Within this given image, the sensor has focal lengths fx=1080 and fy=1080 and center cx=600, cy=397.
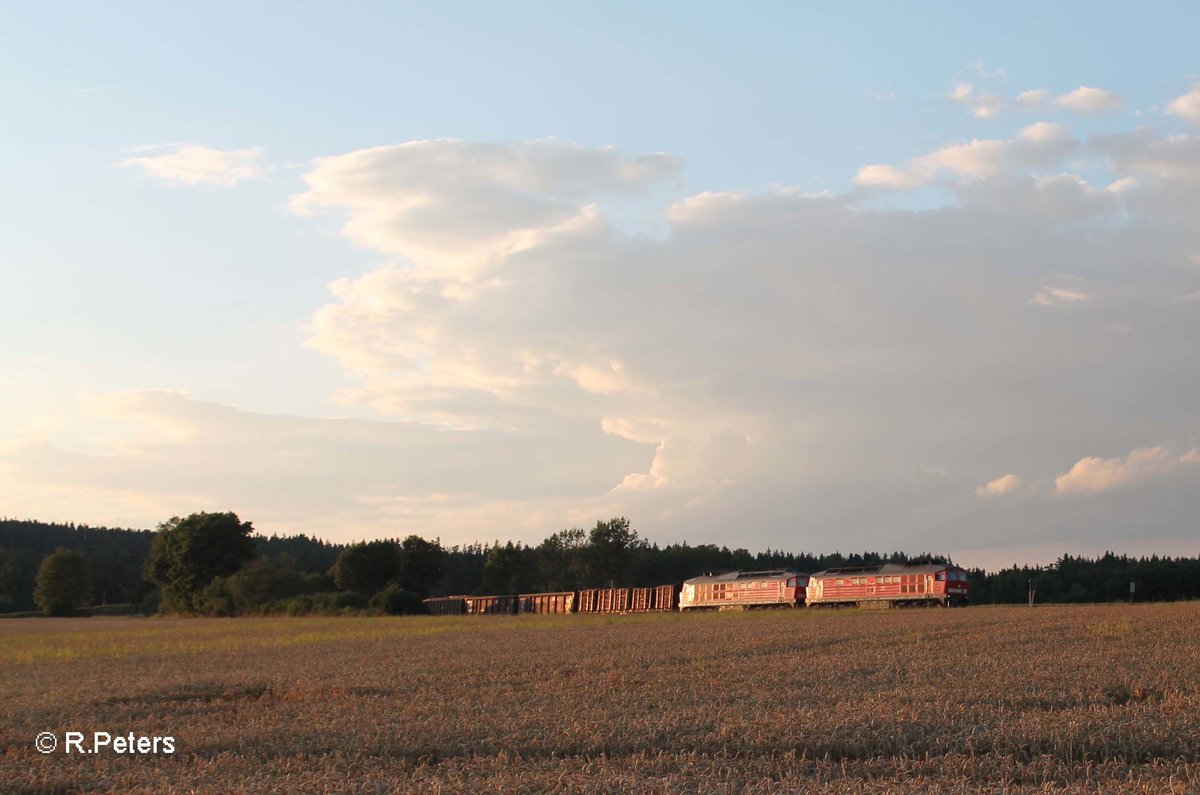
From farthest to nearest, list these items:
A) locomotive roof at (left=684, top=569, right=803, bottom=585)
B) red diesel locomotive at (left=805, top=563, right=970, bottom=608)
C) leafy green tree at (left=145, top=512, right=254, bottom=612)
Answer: leafy green tree at (left=145, top=512, right=254, bottom=612) → locomotive roof at (left=684, top=569, right=803, bottom=585) → red diesel locomotive at (left=805, top=563, right=970, bottom=608)

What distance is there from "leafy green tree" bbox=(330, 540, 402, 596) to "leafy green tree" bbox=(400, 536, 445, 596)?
225 inches

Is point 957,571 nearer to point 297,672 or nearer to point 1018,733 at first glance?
point 297,672

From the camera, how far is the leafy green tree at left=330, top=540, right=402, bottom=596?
12044 centimetres

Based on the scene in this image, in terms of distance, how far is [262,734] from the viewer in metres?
15.4

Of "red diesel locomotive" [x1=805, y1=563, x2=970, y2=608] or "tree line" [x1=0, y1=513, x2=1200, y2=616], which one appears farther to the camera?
"tree line" [x1=0, y1=513, x2=1200, y2=616]

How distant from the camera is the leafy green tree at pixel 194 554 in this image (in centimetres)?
11148

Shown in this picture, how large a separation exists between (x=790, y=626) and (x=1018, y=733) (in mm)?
29026

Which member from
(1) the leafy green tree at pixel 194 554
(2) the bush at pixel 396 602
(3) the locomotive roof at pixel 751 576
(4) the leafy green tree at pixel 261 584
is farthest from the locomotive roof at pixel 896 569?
(1) the leafy green tree at pixel 194 554

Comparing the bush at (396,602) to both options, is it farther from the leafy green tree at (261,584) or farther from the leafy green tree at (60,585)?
the leafy green tree at (60,585)

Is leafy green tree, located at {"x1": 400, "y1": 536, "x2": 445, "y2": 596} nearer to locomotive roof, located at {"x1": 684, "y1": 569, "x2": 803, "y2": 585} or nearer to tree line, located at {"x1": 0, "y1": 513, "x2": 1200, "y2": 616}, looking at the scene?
tree line, located at {"x1": 0, "y1": 513, "x2": 1200, "y2": 616}

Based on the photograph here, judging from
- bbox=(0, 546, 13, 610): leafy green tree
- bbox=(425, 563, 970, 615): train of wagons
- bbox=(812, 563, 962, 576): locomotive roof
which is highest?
bbox=(812, 563, 962, 576): locomotive roof

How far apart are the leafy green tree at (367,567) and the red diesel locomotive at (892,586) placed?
199 feet

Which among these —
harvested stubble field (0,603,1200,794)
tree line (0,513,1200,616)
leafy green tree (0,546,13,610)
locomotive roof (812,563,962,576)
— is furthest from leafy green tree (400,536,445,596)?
harvested stubble field (0,603,1200,794)

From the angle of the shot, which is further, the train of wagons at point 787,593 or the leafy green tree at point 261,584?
the leafy green tree at point 261,584
